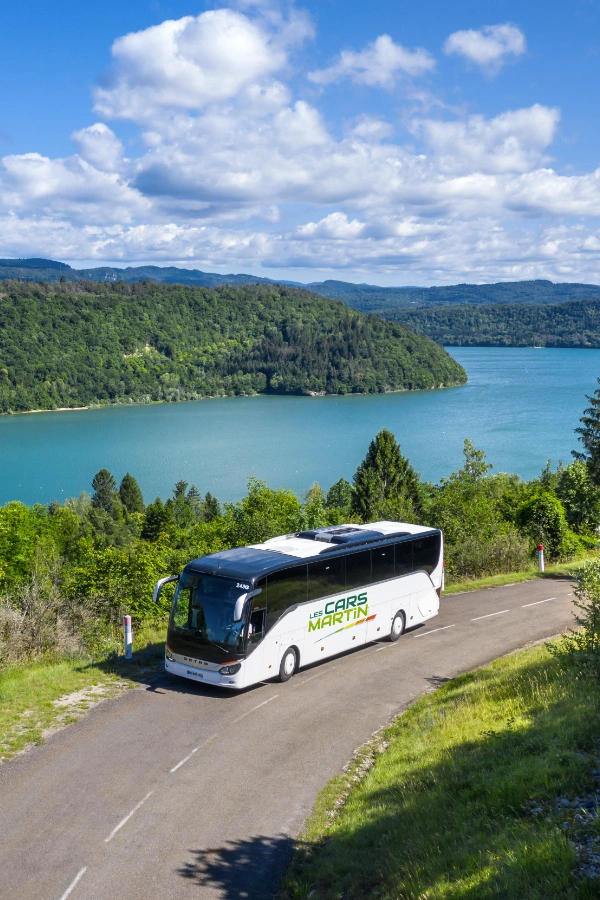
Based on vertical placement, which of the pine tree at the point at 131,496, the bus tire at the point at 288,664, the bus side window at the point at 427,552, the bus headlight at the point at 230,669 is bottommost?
the pine tree at the point at 131,496

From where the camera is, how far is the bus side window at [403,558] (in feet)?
54.6

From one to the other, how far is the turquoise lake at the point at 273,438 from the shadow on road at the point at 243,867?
81.5 metres

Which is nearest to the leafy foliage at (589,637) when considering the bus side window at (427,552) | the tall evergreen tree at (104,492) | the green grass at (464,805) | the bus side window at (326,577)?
the green grass at (464,805)

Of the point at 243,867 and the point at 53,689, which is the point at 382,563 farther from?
the point at 243,867

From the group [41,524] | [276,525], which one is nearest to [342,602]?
[276,525]

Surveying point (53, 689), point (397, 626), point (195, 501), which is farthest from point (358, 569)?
point (195, 501)

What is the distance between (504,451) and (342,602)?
308 ft

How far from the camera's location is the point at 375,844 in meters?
7.16

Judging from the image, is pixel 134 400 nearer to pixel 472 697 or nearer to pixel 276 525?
pixel 276 525

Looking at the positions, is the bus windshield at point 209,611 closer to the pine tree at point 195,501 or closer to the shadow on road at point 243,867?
the shadow on road at point 243,867

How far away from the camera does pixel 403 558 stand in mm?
16828

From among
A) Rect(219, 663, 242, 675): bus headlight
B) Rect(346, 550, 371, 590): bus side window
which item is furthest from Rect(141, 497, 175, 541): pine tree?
Rect(219, 663, 242, 675): bus headlight

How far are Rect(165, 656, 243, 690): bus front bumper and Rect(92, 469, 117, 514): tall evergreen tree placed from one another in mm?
74705

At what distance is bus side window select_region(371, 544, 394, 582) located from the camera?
1589cm
